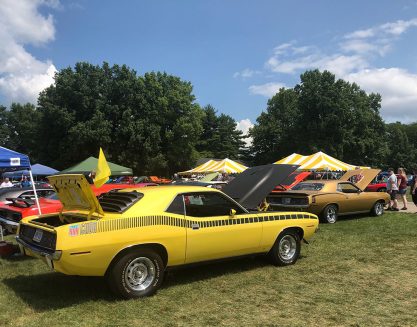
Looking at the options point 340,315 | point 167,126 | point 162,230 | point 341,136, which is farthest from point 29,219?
point 341,136

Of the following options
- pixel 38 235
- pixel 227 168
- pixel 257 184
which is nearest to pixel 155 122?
pixel 227 168

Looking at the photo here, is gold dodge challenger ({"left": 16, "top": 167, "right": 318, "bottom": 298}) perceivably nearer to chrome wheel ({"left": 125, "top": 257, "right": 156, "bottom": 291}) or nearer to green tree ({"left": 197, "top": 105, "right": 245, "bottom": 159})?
chrome wheel ({"left": 125, "top": 257, "right": 156, "bottom": 291})

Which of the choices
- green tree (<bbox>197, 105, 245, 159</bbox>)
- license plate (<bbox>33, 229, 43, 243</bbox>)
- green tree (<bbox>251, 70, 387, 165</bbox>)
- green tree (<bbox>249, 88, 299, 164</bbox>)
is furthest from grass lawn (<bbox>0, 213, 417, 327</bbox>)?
green tree (<bbox>197, 105, 245, 159</bbox>)

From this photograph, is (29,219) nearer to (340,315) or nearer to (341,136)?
(340,315)

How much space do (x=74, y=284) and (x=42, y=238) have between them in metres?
1.17

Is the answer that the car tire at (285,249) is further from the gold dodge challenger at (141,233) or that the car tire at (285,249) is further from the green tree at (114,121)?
the green tree at (114,121)

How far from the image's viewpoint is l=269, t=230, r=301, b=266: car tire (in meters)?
7.36

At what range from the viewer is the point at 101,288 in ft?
20.2

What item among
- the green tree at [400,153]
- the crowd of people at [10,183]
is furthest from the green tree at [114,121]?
the green tree at [400,153]

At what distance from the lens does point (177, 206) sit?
620 centimetres

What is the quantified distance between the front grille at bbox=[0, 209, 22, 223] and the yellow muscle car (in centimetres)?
731

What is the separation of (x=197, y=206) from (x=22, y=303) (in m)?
3.03

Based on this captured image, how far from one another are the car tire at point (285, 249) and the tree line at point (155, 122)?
4224 cm

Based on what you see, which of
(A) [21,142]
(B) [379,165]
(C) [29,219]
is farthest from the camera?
(A) [21,142]
